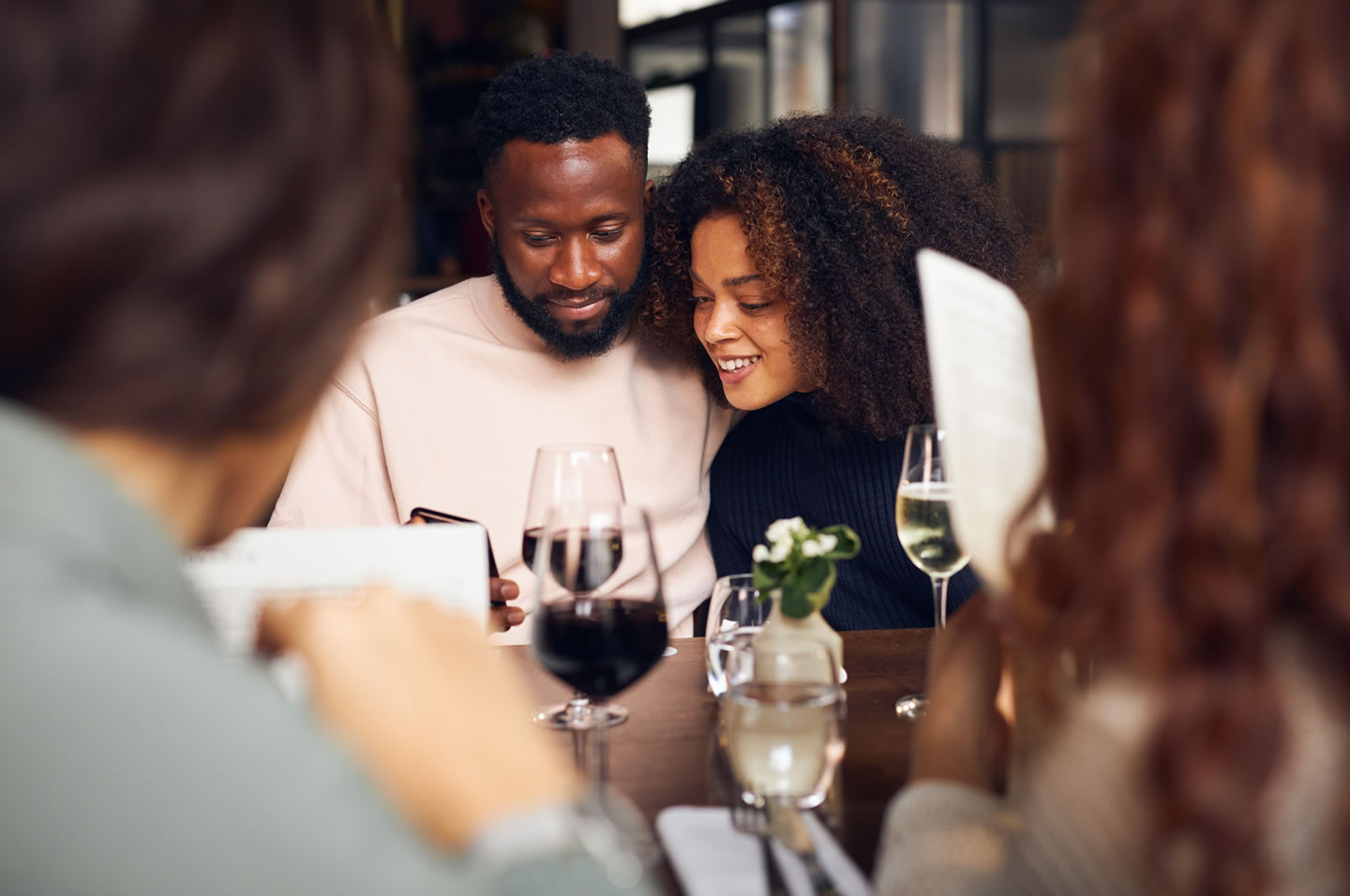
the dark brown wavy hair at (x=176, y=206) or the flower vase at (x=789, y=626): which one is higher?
the dark brown wavy hair at (x=176, y=206)

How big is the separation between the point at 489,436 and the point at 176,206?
1.53 metres

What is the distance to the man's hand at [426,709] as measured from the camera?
46 cm

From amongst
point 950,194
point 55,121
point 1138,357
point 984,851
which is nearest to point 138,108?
point 55,121

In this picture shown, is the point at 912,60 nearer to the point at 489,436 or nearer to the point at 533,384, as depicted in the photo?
the point at 533,384

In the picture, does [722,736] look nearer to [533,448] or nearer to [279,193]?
[279,193]

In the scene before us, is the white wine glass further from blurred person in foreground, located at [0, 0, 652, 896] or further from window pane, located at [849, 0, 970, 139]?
window pane, located at [849, 0, 970, 139]

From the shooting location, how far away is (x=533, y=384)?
202 cm

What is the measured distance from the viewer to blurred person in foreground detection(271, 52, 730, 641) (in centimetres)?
194

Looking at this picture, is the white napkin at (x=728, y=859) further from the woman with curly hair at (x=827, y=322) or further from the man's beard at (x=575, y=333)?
the man's beard at (x=575, y=333)

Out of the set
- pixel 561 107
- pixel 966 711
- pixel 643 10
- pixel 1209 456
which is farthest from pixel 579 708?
pixel 643 10

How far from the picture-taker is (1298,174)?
445 millimetres

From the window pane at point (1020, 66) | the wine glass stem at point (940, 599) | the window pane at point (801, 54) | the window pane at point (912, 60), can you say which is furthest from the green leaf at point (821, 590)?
the window pane at point (1020, 66)

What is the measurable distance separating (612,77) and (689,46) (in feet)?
7.92

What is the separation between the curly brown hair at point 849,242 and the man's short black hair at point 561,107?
17 cm
